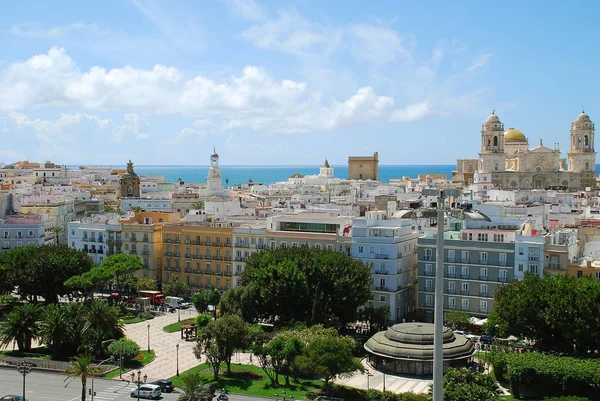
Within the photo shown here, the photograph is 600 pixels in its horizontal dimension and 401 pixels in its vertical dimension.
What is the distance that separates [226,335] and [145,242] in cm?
3107

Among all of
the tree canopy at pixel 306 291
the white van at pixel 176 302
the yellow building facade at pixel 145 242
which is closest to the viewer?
the tree canopy at pixel 306 291

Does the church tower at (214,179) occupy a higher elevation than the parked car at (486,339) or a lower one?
higher

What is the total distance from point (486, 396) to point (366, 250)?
24.0 meters

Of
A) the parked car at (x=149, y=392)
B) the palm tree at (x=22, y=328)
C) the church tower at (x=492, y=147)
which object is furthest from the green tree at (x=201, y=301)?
the church tower at (x=492, y=147)

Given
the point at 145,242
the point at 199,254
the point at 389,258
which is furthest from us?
the point at 145,242

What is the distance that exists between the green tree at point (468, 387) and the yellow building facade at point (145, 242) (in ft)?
135

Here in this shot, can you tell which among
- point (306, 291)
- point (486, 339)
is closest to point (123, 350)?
point (306, 291)

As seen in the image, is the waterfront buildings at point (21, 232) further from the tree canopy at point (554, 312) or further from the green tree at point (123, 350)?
the tree canopy at point (554, 312)

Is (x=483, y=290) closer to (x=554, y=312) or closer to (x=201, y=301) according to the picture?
(x=554, y=312)

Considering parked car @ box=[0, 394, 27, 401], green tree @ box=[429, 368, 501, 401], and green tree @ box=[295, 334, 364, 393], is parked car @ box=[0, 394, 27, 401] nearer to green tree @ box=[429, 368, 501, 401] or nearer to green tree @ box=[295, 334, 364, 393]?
green tree @ box=[295, 334, 364, 393]

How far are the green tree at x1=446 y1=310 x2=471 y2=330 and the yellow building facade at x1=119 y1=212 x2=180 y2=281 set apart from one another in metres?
30.8

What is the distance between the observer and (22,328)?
47.6 m

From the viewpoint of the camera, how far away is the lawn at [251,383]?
1618 inches

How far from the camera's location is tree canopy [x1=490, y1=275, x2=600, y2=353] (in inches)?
1698
